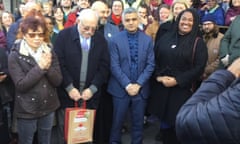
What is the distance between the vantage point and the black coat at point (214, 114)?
1.37 metres

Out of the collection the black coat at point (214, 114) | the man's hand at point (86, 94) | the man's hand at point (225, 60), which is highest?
the black coat at point (214, 114)

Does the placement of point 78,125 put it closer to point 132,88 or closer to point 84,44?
point 132,88

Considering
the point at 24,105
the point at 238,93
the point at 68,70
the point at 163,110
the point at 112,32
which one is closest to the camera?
the point at 238,93

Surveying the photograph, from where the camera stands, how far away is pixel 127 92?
13.6 feet

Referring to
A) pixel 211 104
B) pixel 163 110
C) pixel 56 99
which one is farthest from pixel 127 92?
pixel 211 104

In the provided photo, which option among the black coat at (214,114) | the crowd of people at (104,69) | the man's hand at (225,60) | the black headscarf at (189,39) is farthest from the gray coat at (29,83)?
the black coat at (214,114)

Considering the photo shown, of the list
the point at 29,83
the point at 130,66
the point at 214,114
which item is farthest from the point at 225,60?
the point at 214,114

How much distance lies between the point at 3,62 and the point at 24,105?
0.59 metres

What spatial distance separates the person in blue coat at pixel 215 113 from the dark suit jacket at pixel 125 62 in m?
2.58

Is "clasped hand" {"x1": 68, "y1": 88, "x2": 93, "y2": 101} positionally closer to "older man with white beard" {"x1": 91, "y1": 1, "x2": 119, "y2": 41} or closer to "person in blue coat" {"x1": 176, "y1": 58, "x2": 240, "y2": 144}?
"older man with white beard" {"x1": 91, "y1": 1, "x2": 119, "y2": 41}

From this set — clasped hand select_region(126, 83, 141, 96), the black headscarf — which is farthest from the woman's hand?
the black headscarf

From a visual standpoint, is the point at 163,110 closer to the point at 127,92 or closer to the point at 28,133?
the point at 127,92

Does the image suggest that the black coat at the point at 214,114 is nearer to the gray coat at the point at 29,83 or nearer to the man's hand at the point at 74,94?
the gray coat at the point at 29,83

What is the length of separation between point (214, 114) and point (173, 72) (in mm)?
2737
